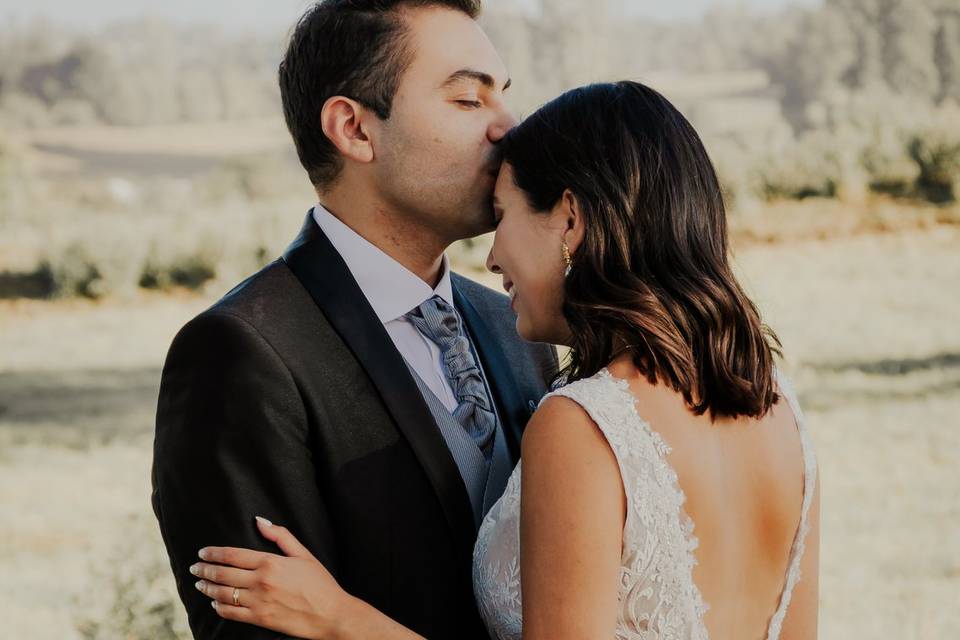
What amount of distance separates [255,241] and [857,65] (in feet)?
64.1

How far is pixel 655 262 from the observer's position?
6.75 feet

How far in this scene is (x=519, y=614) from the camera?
2.18 metres

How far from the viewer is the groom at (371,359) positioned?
6.85 ft

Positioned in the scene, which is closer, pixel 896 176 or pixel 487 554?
pixel 487 554

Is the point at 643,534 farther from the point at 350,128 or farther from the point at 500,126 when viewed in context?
the point at 350,128

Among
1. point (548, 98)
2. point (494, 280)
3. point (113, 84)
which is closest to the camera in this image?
point (494, 280)

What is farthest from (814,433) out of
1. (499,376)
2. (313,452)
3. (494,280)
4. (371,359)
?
(313,452)

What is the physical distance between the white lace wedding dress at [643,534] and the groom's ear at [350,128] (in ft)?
2.82

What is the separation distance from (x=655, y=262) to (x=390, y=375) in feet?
1.93

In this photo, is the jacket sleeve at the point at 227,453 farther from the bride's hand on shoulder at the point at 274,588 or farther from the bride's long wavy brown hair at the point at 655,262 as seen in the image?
the bride's long wavy brown hair at the point at 655,262

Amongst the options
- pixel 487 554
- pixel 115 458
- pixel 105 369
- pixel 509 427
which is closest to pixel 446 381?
pixel 509 427

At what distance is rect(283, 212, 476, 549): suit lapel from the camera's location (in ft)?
7.38

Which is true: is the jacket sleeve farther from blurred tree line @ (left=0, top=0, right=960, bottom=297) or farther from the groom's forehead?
blurred tree line @ (left=0, top=0, right=960, bottom=297)

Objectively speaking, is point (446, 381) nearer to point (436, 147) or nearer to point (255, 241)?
point (436, 147)
